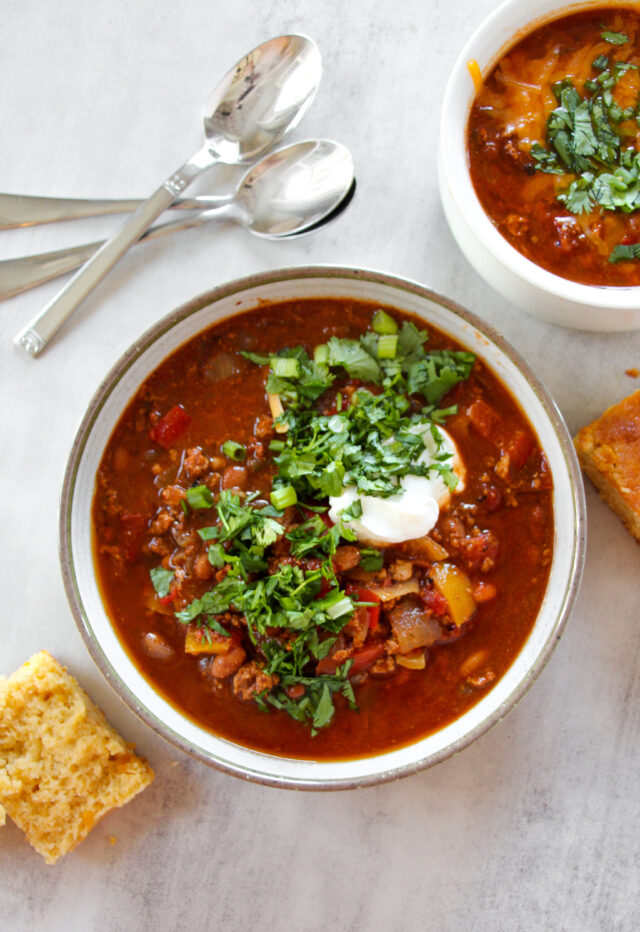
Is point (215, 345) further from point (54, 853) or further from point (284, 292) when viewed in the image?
point (54, 853)

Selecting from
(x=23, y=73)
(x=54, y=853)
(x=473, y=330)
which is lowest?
(x=54, y=853)

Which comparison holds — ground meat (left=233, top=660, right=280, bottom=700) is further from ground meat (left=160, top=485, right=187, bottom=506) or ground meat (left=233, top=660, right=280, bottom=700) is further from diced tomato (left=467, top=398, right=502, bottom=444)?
Answer: diced tomato (left=467, top=398, right=502, bottom=444)

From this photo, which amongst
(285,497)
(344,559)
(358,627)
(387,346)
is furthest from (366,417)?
(358,627)

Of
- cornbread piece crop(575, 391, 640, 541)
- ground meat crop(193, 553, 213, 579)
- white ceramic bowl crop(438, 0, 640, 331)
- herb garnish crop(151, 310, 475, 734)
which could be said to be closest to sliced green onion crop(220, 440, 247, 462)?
herb garnish crop(151, 310, 475, 734)

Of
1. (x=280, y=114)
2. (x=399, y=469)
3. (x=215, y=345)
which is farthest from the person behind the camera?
(x=280, y=114)

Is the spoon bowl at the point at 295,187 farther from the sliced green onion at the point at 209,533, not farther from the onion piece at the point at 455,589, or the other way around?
the onion piece at the point at 455,589

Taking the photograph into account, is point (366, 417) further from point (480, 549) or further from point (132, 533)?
point (132, 533)

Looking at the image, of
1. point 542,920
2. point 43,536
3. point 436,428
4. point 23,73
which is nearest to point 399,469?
point 436,428
